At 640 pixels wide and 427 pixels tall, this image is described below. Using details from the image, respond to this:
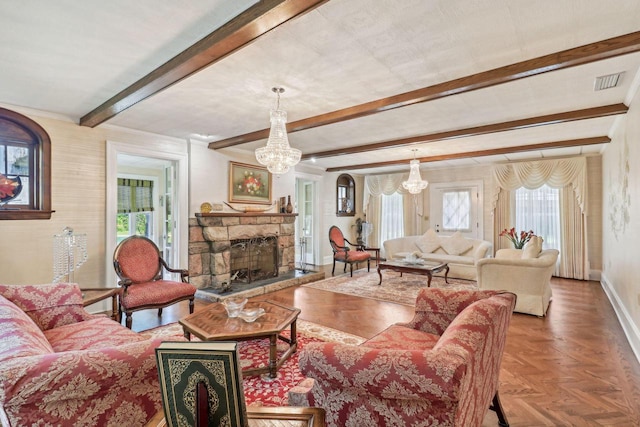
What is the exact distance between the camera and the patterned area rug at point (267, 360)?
2.13m

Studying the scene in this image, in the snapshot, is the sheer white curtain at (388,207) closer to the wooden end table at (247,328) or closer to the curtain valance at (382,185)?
the curtain valance at (382,185)

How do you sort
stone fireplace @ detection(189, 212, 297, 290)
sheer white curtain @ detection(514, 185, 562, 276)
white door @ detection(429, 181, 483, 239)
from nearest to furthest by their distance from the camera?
stone fireplace @ detection(189, 212, 297, 290), sheer white curtain @ detection(514, 185, 562, 276), white door @ detection(429, 181, 483, 239)

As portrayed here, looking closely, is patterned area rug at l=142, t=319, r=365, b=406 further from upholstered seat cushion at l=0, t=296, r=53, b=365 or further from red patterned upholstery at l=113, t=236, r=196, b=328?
upholstered seat cushion at l=0, t=296, r=53, b=365

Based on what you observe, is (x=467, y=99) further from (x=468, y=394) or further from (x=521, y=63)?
(x=468, y=394)

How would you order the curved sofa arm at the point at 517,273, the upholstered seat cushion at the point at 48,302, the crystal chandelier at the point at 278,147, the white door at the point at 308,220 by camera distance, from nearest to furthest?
the upholstered seat cushion at the point at 48,302
the crystal chandelier at the point at 278,147
the curved sofa arm at the point at 517,273
the white door at the point at 308,220

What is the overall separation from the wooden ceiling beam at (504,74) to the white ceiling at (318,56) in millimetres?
53

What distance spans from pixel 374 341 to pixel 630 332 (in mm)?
2914

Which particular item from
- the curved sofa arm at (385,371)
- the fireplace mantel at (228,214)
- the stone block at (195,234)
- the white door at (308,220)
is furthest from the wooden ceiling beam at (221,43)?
the white door at (308,220)

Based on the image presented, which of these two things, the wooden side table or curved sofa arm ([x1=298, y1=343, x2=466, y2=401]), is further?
the wooden side table

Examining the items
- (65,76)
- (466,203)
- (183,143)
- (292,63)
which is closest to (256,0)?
(292,63)

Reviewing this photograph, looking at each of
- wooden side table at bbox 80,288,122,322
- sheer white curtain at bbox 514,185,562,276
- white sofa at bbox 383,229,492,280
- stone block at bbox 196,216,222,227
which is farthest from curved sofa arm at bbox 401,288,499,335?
sheer white curtain at bbox 514,185,562,276

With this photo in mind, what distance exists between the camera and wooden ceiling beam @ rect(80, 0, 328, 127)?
1.61m

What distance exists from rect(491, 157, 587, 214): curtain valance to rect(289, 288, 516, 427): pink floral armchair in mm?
6183

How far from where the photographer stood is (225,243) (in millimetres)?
5113
